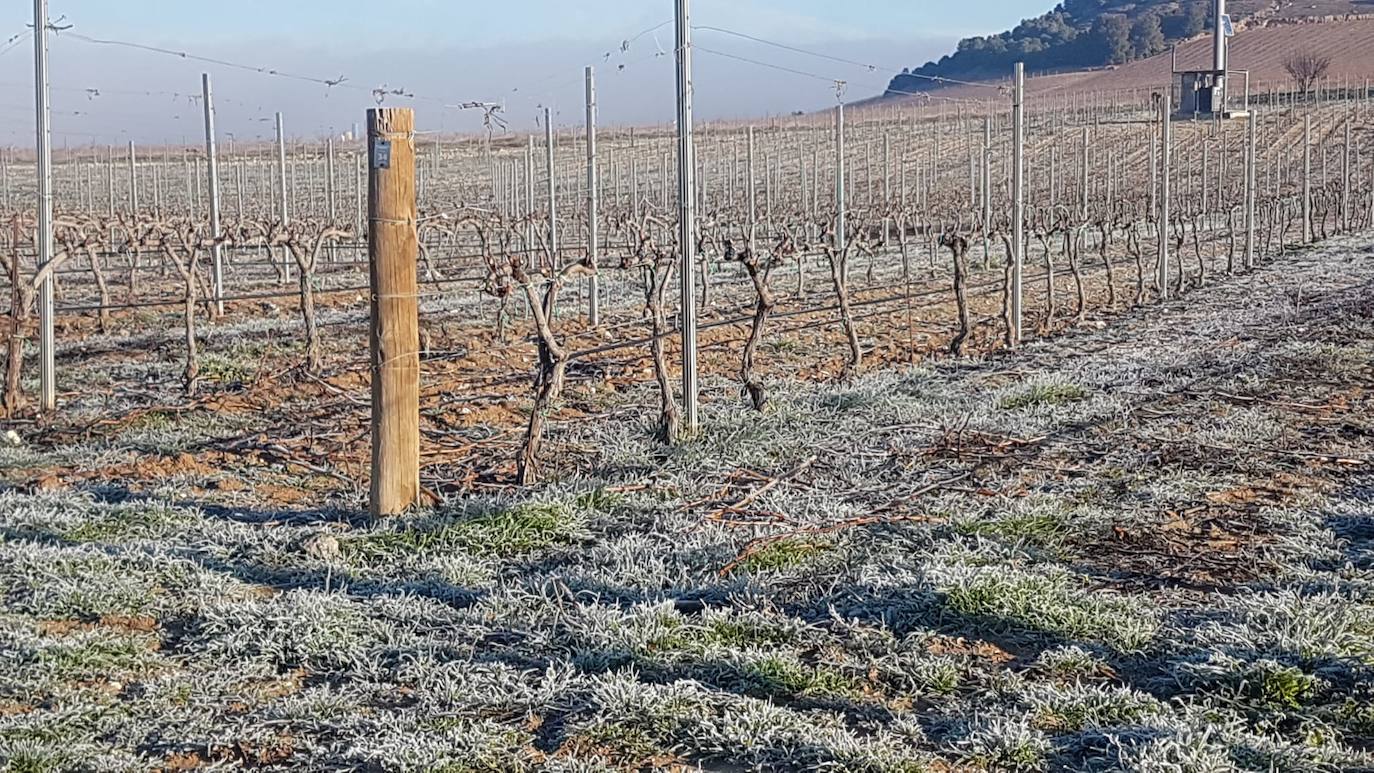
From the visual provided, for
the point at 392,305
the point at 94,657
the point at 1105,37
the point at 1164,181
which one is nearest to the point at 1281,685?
the point at 94,657

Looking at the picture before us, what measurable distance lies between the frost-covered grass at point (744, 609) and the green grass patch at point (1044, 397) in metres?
0.74

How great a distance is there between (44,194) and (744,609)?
7.16m

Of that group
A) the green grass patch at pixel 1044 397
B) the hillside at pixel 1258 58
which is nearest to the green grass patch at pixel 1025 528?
the green grass patch at pixel 1044 397

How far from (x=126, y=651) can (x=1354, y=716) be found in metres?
3.84

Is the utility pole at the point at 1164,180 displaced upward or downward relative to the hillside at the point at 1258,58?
downward

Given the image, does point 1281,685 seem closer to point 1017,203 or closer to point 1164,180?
point 1017,203

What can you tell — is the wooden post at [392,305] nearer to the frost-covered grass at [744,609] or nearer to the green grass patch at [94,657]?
the frost-covered grass at [744,609]

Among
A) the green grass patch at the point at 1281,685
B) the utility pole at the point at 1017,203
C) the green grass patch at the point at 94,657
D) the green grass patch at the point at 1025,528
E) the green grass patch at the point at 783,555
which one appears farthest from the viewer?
the utility pole at the point at 1017,203

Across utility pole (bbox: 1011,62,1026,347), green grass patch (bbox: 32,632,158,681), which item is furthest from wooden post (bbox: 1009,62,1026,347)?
green grass patch (bbox: 32,632,158,681)

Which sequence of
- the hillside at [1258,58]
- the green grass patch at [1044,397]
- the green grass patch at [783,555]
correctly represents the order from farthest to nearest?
the hillside at [1258,58] < the green grass patch at [1044,397] < the green grass patch at [783,555]

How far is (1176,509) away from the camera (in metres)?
6.23

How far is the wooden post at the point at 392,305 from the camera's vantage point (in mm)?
6266

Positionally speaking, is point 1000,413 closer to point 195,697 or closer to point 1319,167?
point 195,697

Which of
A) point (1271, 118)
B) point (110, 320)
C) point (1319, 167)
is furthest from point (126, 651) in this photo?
point (1271, 118)
